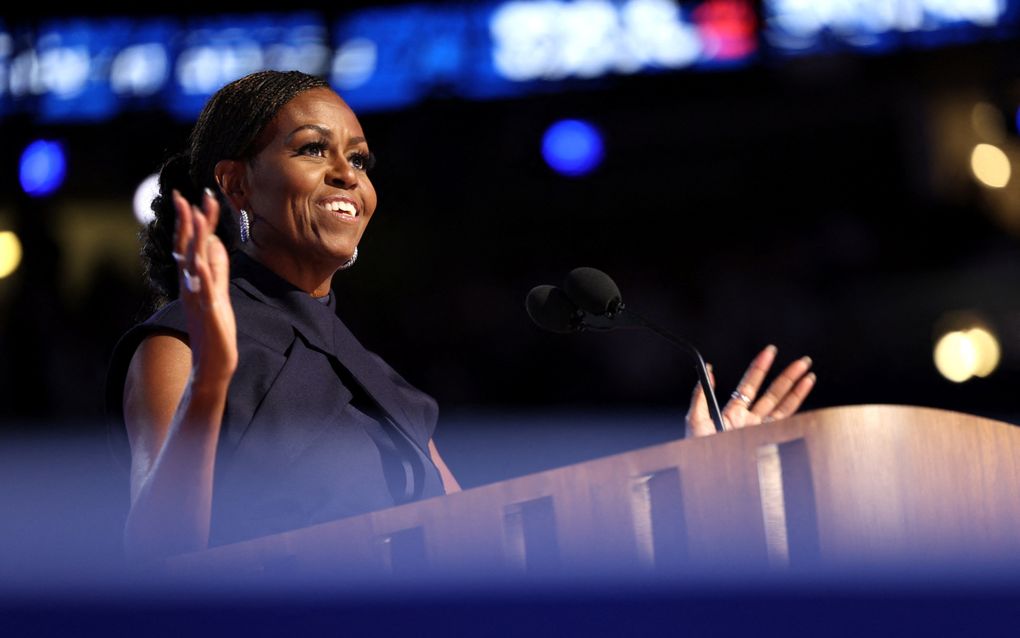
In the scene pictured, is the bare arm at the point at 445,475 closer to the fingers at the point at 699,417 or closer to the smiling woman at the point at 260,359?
the smiling woman at the point at 260,359

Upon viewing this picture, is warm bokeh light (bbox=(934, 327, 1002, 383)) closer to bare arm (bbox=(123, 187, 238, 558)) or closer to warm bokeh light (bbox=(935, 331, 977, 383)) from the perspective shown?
warm bokeh light (bbox=(935, 331, 977, 383))

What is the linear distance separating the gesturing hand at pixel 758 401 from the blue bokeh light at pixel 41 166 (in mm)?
4334

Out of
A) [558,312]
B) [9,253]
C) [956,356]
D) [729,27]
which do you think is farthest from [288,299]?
[9,253]

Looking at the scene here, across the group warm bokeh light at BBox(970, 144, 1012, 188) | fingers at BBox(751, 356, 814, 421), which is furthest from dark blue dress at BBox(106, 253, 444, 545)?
warm bokeh light at BBox(970, 144, 1012, 188)

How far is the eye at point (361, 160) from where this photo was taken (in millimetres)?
1855

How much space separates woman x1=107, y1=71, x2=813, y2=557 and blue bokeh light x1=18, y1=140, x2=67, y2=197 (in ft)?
12.5

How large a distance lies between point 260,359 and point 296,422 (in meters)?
0.10

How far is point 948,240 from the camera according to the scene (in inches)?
229

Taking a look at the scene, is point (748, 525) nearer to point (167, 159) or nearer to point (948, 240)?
point (167, 159)

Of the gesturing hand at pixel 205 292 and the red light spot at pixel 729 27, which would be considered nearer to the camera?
the gesturing hand at pixel 205 292

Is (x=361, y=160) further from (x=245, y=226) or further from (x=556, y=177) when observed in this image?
(x=556, y=177)

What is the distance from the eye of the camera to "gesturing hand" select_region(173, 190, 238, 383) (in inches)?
46.9

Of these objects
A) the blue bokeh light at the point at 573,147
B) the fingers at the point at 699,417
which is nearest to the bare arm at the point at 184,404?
the fingers at the point at 699,417

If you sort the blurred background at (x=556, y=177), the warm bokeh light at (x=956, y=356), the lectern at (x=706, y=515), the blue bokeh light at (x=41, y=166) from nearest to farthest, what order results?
the lectern at (x=706, y=515) → the blurred background at (x=556, y=177) → the blue bokeh light at (x=41, y=166) → the warm bokeh light at (x=956, y=356)
